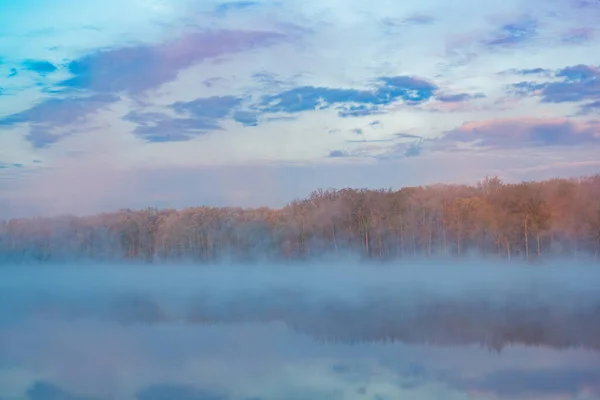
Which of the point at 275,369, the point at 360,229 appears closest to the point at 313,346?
the point at 275,369

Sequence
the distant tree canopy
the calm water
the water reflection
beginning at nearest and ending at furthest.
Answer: the water reflection < the calm water < the distant tree canopy

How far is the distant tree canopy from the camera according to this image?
143 feet

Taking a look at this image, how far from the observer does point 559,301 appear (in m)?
21.6

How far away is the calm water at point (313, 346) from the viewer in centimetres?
1183

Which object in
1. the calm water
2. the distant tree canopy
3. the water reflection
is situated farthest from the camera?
the distant tree canopy

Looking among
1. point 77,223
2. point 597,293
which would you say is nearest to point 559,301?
point 597,293

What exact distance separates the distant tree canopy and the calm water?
659 inches

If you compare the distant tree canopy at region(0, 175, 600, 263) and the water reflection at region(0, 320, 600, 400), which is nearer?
the water reflection at region(0, 320, 600, 400)

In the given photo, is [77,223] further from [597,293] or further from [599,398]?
[599,398]

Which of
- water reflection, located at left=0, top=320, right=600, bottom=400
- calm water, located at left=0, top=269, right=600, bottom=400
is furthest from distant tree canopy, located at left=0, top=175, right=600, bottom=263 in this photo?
water reflection, located at left=0, top=320, right=600, bottom=400

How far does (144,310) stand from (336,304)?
616cm

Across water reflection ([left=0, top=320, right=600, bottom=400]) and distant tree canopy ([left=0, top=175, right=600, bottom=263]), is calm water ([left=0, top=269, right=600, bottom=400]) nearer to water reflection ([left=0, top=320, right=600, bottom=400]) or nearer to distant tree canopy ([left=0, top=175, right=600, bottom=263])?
water reflection ([left=0, top=320, right=600, bottom=400])

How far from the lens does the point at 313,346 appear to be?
15.6 metres

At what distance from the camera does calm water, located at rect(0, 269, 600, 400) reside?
11.8 metres
